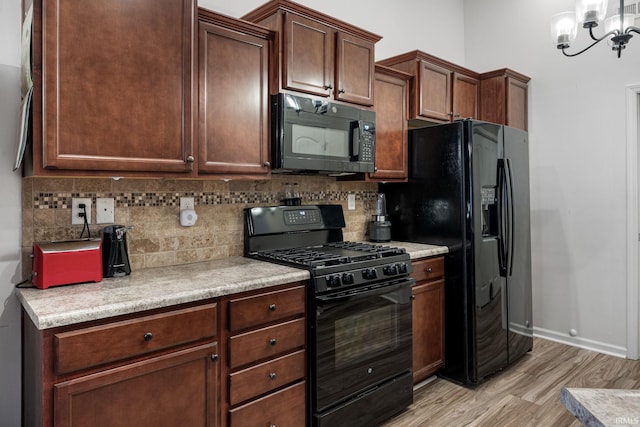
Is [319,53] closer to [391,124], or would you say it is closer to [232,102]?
[232,102]

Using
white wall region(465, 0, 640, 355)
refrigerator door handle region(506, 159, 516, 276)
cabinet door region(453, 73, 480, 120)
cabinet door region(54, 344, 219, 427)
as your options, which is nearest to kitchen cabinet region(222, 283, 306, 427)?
cabinet door region(54, 344, 219, 427)

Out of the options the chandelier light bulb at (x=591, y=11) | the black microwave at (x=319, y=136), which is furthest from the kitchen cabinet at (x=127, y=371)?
the chandelier light bulb at (x=591, y=11)

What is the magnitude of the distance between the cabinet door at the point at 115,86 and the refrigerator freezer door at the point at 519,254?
231 cm

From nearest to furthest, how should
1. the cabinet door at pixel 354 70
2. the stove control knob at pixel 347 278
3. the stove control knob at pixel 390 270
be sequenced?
the stove control knob at pixel 347 278
the stove control knob at pixel 390 270
the cabinet door at pixel 354 70

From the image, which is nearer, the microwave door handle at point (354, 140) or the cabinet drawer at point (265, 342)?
the cabinet drawer at point (265, 342)

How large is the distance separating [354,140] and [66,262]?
1688 millimetres

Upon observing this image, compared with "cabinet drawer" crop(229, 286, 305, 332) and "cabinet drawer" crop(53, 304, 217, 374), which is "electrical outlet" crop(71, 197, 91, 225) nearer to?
"cabinet drawer" crop(53, 304, 217, 374)

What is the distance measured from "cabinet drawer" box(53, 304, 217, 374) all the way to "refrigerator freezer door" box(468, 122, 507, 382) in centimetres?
186

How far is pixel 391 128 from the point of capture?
304 centimetres

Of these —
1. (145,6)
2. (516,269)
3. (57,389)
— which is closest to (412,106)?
(516,269)

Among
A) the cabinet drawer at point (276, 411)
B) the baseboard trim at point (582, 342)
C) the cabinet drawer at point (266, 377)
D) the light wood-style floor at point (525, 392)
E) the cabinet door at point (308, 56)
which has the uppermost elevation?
the cabinet door at point (308, 56)

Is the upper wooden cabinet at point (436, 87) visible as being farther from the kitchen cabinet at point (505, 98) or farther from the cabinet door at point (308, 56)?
the cabinet door at point (308, 56)

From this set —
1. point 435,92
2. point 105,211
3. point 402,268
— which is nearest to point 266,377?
point 402,268

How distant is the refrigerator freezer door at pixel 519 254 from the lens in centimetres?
312
